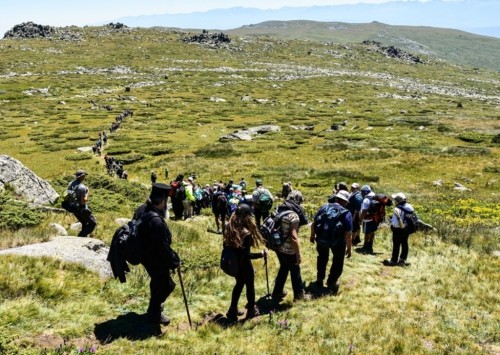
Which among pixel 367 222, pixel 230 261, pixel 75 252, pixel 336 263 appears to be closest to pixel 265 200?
pixel 367 222

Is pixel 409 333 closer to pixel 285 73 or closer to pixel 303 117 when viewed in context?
pixel 303 117

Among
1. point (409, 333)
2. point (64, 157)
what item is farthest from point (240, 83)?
point (409, 333)

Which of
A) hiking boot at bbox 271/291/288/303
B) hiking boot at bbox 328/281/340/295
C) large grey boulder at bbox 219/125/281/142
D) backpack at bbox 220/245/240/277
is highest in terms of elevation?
backpack at bbox 220/245/240/277

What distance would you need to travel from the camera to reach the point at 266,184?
34781 millimetres

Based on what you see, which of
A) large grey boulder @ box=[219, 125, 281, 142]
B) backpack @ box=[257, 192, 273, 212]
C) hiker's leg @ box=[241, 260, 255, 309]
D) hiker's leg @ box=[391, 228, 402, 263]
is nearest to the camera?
hiker's leg @ box=[241, 260, 255, 309]

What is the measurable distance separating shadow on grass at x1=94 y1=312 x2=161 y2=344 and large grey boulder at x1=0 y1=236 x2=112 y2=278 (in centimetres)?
230

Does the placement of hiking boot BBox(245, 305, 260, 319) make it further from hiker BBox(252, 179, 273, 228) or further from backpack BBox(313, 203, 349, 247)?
hiker BBox(252, 179, 273, 228)

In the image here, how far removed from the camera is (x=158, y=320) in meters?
8.60

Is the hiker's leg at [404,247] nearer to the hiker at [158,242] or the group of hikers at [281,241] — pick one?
the group of hikers at [281,241]

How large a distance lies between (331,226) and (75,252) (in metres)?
6.77

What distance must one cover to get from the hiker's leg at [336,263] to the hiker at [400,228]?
Result: 11.1ft

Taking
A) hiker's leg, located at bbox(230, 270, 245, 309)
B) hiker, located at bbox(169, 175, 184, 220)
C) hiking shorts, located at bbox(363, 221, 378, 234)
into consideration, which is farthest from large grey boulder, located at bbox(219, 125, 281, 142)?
hiker's leg, located at bbox(230, 270, 245, 309)

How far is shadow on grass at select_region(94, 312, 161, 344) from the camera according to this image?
799 centimetres

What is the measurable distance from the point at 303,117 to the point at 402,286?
68692 mm
